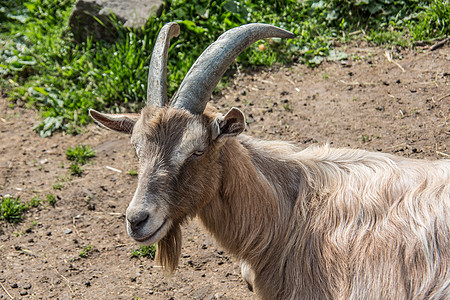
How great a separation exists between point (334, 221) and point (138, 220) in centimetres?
141

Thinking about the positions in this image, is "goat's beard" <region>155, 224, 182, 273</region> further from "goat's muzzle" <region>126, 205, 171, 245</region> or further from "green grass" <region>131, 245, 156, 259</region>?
"green grass" <region>131, 245, 156, 259</region>

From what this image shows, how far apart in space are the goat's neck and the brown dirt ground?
0.70m

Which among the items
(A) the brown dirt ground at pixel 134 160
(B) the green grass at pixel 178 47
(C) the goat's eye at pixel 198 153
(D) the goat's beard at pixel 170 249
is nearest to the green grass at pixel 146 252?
(A) the brown dirt ground at pixel 134 160

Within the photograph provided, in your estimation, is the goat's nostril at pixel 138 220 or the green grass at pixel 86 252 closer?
the goat's nostril at pixel 138 220

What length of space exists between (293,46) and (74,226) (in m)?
3.74

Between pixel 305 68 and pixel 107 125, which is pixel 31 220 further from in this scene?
pixel 305 68

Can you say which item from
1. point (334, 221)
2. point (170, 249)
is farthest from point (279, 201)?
point (170, 249)

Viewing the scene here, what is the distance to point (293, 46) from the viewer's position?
732 centimetres

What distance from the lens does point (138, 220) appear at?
350 cm

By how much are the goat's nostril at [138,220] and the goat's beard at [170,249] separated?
1.59 feet

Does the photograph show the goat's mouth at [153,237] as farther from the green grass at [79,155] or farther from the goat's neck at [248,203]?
the green grass at [79,155]

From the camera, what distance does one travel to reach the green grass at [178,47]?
6.98 meters

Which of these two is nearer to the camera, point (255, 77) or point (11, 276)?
point (11, 276)

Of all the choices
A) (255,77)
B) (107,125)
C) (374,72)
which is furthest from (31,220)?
(374,72)
